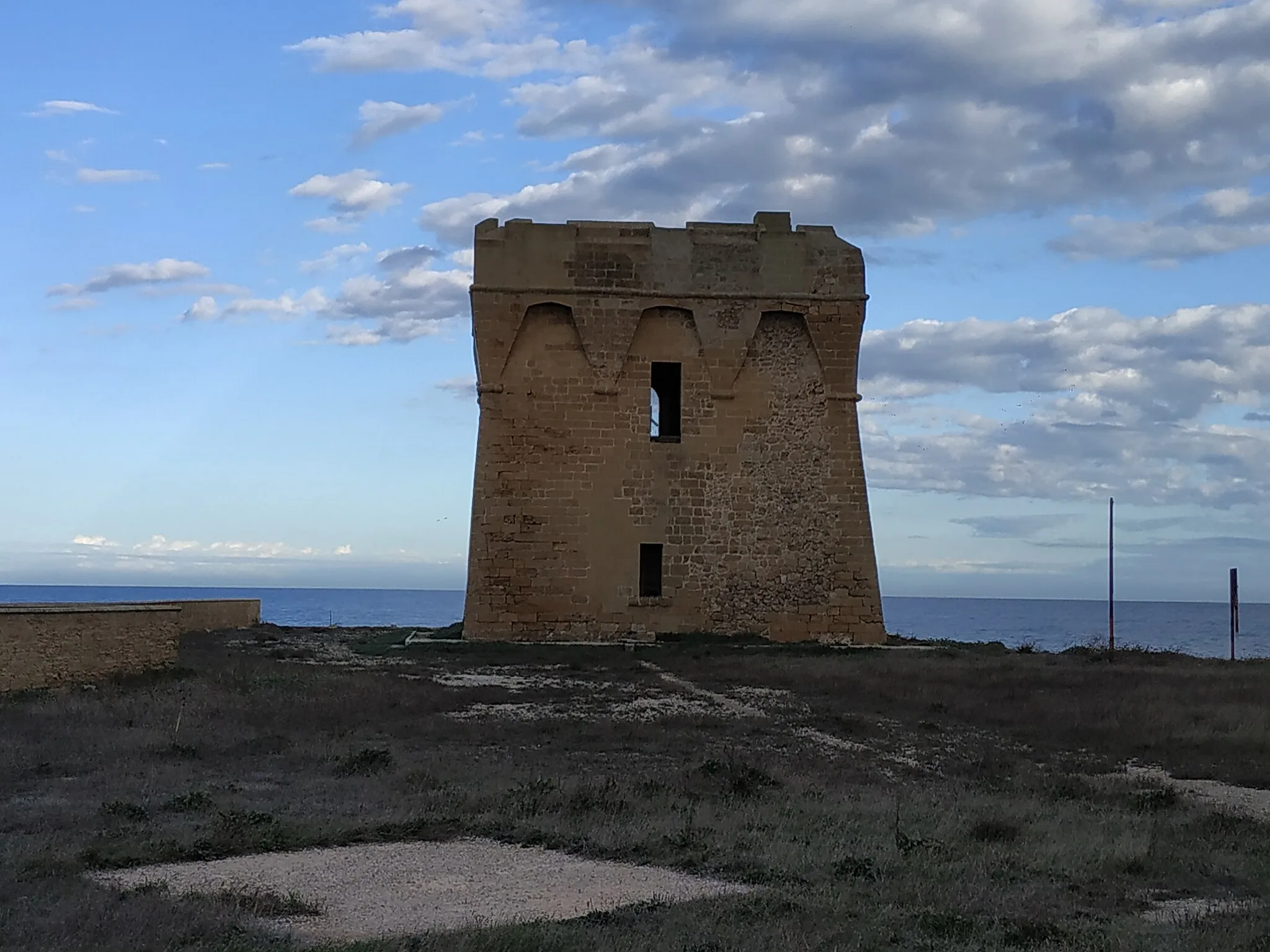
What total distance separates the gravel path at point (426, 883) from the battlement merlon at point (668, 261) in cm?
1764

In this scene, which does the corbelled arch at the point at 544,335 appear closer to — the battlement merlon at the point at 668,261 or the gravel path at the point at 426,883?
the battlement merlon at the point at 668,261

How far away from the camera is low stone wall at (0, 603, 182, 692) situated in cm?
1642

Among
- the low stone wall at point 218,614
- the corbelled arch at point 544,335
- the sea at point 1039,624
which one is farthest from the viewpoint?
the sea at point 1039,624

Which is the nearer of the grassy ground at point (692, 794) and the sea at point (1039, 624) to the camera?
the grassy ground at point (692, 794)

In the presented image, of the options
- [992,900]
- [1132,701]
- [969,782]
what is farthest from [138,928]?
[1132,701]

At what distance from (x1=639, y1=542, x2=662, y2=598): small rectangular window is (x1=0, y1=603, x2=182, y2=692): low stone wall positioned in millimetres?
8853

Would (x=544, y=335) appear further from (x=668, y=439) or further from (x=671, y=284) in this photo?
(x=668, y=439)

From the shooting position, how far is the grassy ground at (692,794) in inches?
249

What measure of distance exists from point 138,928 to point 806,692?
42.2 feet

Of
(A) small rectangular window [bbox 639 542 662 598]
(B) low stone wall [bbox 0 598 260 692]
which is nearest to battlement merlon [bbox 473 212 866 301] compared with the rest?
(A) small rectangular window [bbox 639 542 662 598]

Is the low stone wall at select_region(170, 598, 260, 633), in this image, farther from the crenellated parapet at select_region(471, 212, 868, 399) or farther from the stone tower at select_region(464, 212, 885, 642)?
the crenellated parapet at select_region(471, 212, 868, 399)

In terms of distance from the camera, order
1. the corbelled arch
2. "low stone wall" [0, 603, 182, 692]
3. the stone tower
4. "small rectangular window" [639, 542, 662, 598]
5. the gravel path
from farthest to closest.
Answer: the corbelled arch
"small rectangular window" [639, 542, 662, 598]
the stone tower
"low stone wall" [0, 603, 182, 692]
the gravel path

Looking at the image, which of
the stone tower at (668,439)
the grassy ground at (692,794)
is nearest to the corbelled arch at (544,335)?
the stone tower at (668,439)

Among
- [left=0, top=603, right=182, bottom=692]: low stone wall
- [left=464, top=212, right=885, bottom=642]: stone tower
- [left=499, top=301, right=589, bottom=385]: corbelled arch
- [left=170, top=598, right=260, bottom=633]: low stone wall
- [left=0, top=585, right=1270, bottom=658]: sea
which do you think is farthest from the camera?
[left=0, top=585, right=1270, bottom=658]: sea
